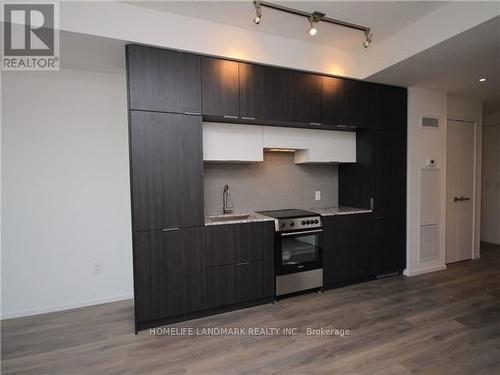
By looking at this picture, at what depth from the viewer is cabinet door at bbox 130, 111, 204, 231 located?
236 cm

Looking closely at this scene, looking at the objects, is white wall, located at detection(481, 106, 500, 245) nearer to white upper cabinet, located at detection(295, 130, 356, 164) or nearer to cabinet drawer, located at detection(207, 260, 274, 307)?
white upper cabinet, located at detection(295, 130, 356, 164)

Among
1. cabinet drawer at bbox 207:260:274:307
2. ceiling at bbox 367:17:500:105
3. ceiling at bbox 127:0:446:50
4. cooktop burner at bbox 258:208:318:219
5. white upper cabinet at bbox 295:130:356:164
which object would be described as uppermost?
ceiling at bbox 127:0:446:50

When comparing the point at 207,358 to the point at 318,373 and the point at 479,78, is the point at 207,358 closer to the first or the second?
the point at 318,373

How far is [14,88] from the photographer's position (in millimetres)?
2588

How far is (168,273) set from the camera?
249cm

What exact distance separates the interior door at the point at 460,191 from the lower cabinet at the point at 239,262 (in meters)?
3.30

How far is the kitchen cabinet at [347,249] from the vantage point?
10.5 feet

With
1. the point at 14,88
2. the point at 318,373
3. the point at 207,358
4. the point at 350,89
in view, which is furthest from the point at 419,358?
the point at 14,88

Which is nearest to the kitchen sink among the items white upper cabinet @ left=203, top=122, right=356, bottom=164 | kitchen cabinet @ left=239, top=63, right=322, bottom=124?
white upper cabinet @ left=203, top=122, right=356, bottom=164

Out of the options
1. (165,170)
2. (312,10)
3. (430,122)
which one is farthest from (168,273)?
(430,122)

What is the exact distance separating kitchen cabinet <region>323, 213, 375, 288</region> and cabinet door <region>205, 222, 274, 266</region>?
794mm

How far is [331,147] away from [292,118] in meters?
0.79

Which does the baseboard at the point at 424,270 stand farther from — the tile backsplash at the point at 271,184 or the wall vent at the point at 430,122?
the wall vent at the point at 430,122

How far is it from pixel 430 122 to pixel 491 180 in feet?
9.71
